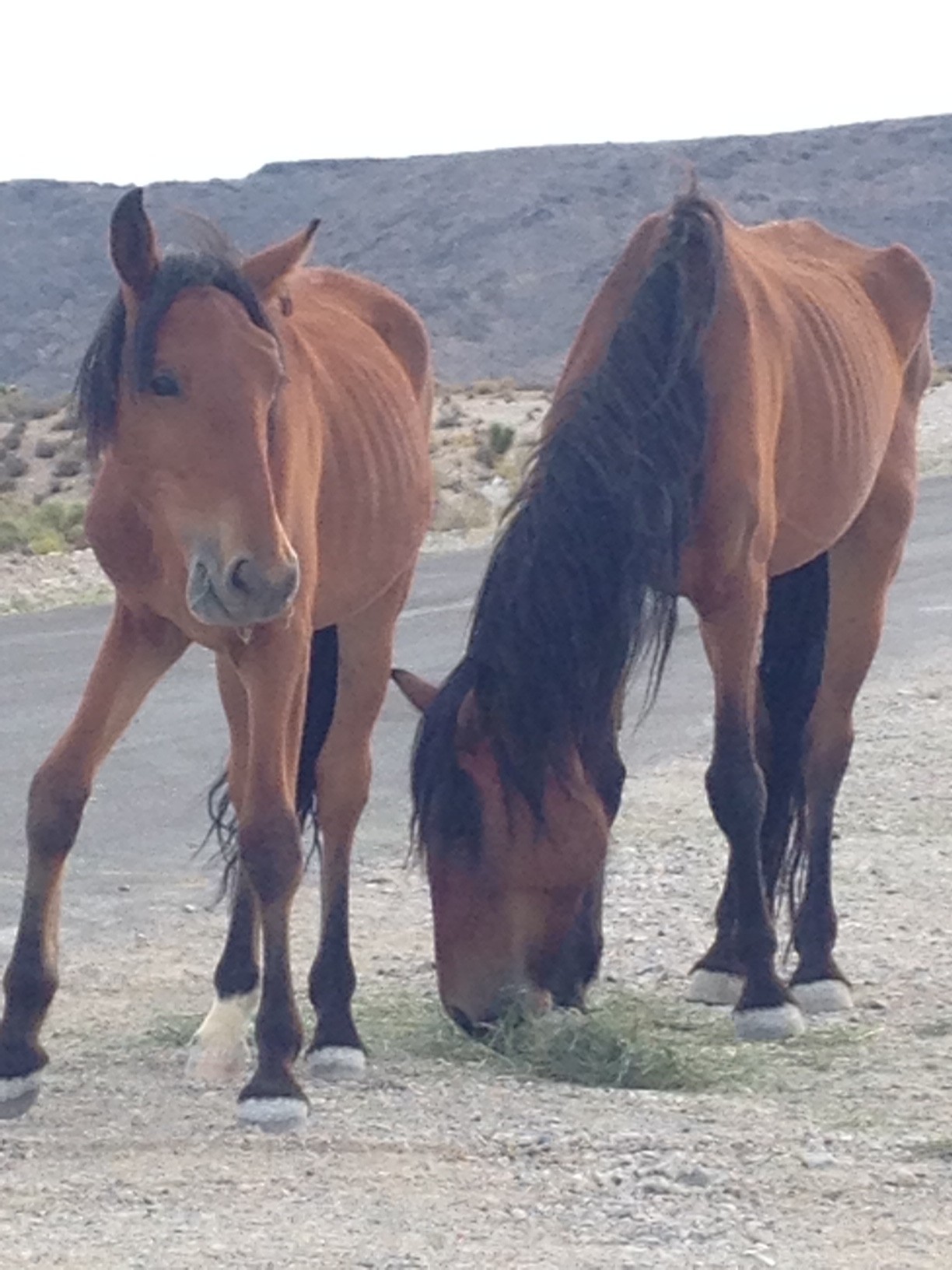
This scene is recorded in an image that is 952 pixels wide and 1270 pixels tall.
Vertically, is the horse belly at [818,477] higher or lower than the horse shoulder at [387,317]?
lower

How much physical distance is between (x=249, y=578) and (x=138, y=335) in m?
0.64

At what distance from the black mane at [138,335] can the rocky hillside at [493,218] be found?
199ft

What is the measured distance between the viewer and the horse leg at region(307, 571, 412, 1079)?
606cm

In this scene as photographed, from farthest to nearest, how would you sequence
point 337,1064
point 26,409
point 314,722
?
point 26,409 → point 314,722 → point 337,1064

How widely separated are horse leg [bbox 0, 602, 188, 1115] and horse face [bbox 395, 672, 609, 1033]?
3.68 feet

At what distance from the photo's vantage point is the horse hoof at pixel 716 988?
6801mm

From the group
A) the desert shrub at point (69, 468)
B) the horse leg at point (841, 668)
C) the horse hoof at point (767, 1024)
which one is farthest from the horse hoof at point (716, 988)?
the desert shrub at point (69, 468)

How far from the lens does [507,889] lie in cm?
610

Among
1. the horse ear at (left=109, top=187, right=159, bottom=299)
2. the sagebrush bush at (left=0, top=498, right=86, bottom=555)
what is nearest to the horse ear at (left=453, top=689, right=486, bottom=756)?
the horse ear at (left=109, top=187, right=159, bottom=299)

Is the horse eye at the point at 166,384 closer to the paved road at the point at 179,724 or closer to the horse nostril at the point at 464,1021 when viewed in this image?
the horse nostril at the point at 464,1021

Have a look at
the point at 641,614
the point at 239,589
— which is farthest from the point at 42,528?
the point at 239,589

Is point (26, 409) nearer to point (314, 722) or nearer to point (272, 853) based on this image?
point (314, 722)

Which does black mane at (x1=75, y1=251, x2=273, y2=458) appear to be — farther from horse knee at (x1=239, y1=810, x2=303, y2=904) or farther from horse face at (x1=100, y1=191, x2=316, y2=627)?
horse knee at (x1=239, y1=810, x2=303, y2=904)

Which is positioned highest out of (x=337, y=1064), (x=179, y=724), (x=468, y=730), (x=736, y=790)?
(x=468, y=730)
